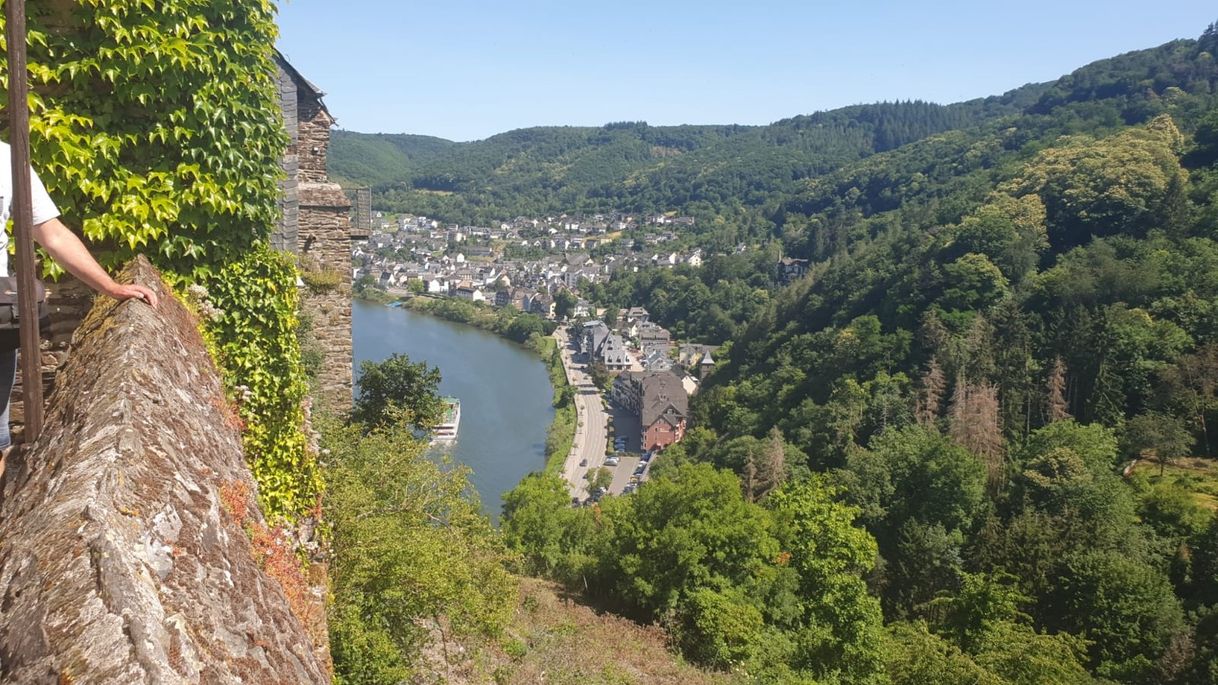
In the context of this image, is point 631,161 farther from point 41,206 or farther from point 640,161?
point 41,206

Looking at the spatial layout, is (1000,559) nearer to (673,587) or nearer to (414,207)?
(673,587)

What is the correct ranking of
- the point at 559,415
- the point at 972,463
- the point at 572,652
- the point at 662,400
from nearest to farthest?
the point at 572,652 → the point at 972,463 → the point at 559,415 → the point at 662,400

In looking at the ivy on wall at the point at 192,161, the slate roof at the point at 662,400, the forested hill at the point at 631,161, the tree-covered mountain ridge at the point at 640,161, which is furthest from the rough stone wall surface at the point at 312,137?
the forested hill at the point at 631,161

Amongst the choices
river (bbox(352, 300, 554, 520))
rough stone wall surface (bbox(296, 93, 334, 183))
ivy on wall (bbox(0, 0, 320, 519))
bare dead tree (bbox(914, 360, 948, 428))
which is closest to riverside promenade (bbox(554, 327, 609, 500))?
river (bbox(352, 300, 554, 520))

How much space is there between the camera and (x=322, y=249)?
348 inches

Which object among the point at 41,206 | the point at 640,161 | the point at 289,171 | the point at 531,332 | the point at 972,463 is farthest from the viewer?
the point at 640,161

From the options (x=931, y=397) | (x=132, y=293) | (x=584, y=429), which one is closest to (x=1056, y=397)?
(x=931, y=397)

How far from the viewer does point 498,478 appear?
2702 centimetres

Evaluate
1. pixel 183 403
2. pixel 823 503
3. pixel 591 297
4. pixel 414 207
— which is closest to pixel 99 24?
pixel 183 403

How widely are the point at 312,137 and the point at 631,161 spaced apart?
499 ft

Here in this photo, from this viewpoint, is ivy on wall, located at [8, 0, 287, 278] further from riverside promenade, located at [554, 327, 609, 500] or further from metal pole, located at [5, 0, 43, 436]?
riverside promenade, located at [554, 327, 609, 500]

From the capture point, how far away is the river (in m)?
28.6

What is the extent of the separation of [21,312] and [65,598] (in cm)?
113

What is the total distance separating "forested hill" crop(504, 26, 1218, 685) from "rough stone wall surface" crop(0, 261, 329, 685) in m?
8.19
